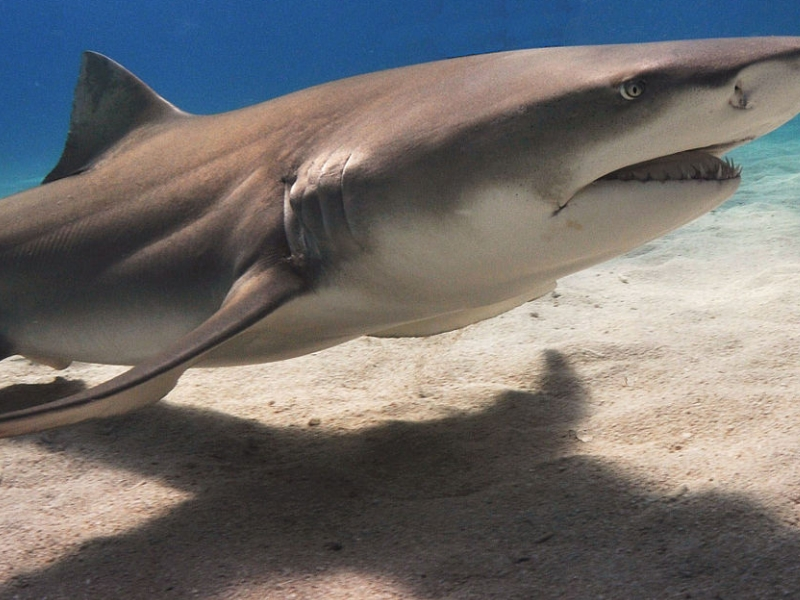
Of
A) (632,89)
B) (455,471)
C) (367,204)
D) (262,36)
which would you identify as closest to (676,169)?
(632,89)

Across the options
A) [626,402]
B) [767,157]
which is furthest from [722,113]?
[767,157]

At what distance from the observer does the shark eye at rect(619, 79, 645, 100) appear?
1646mm

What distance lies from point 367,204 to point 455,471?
3.15 feet

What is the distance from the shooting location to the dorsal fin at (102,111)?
3.52 metres

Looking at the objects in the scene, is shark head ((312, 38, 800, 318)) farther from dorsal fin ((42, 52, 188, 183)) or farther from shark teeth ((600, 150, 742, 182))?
dorsal fin ((42, 52, 188, 183))

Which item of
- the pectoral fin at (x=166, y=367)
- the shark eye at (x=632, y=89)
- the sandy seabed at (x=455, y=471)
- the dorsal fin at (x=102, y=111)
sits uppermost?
the dorsal fin at (x=102, y=111)

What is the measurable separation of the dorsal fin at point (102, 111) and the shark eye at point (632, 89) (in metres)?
2.54

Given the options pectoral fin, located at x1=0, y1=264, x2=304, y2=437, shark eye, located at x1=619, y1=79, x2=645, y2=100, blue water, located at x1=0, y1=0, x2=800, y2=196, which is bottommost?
pectoral fin, located at x1=0, y1=264, x2=304, y2=437

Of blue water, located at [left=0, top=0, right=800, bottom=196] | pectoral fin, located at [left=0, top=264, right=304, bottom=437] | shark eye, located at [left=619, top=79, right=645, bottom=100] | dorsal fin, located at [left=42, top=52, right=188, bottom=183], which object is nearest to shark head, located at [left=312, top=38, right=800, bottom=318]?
shark eye, located at [left=619, top=79, right=645, bottom=100]

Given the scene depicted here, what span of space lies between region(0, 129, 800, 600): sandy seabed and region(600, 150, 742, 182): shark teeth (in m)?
0.88

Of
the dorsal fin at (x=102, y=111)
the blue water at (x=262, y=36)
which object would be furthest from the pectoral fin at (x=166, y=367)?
the blue water at (x=262, y=36)

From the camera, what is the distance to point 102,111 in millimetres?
3578

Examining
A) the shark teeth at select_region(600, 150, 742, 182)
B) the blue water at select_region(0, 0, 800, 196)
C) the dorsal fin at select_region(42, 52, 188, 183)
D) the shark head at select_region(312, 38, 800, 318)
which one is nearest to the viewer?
the shark head at select_region(312, 38, 800, 318)

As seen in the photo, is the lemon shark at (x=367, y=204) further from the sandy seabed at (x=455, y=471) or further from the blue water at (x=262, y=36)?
the blue water at (x=262, y=36)
